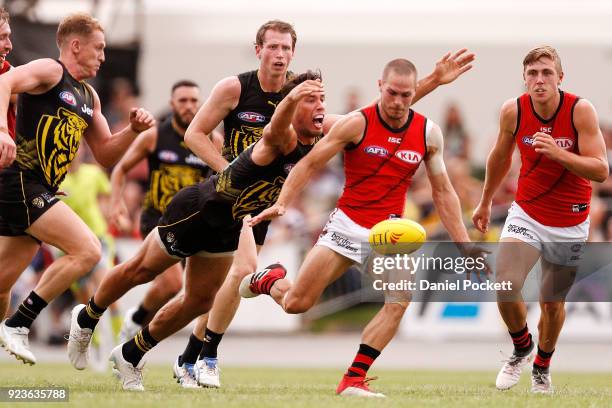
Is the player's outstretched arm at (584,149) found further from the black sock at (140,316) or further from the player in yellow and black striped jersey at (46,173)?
the black sock at (140,316)

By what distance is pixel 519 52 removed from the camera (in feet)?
79.7

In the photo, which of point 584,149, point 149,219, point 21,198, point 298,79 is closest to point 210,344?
point 21,198

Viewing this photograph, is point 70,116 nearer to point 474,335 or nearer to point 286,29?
point 286,29

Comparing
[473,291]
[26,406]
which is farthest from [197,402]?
[473,291]

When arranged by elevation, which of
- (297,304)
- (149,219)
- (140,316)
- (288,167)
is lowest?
(140,316)

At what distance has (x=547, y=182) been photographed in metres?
10.3

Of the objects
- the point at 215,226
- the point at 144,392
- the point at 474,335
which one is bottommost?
the point at 474,335

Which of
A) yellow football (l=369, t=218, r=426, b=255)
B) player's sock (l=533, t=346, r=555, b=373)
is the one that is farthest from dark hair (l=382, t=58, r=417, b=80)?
player's sock (l=533, t=346, r=555, b=373)

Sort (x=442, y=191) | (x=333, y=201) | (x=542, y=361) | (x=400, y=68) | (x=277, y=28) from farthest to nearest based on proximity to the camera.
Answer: (x=333, y=201)
(x=277, y=28)
(x=542, y=361)
(x=442, y=191)
(x=400, y=68)

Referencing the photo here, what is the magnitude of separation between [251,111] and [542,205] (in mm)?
2626

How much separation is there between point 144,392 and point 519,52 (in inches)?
644

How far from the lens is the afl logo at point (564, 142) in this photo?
10055 mm

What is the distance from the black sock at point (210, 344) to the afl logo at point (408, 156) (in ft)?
7.84

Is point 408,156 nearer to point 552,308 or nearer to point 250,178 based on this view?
point 250,178
